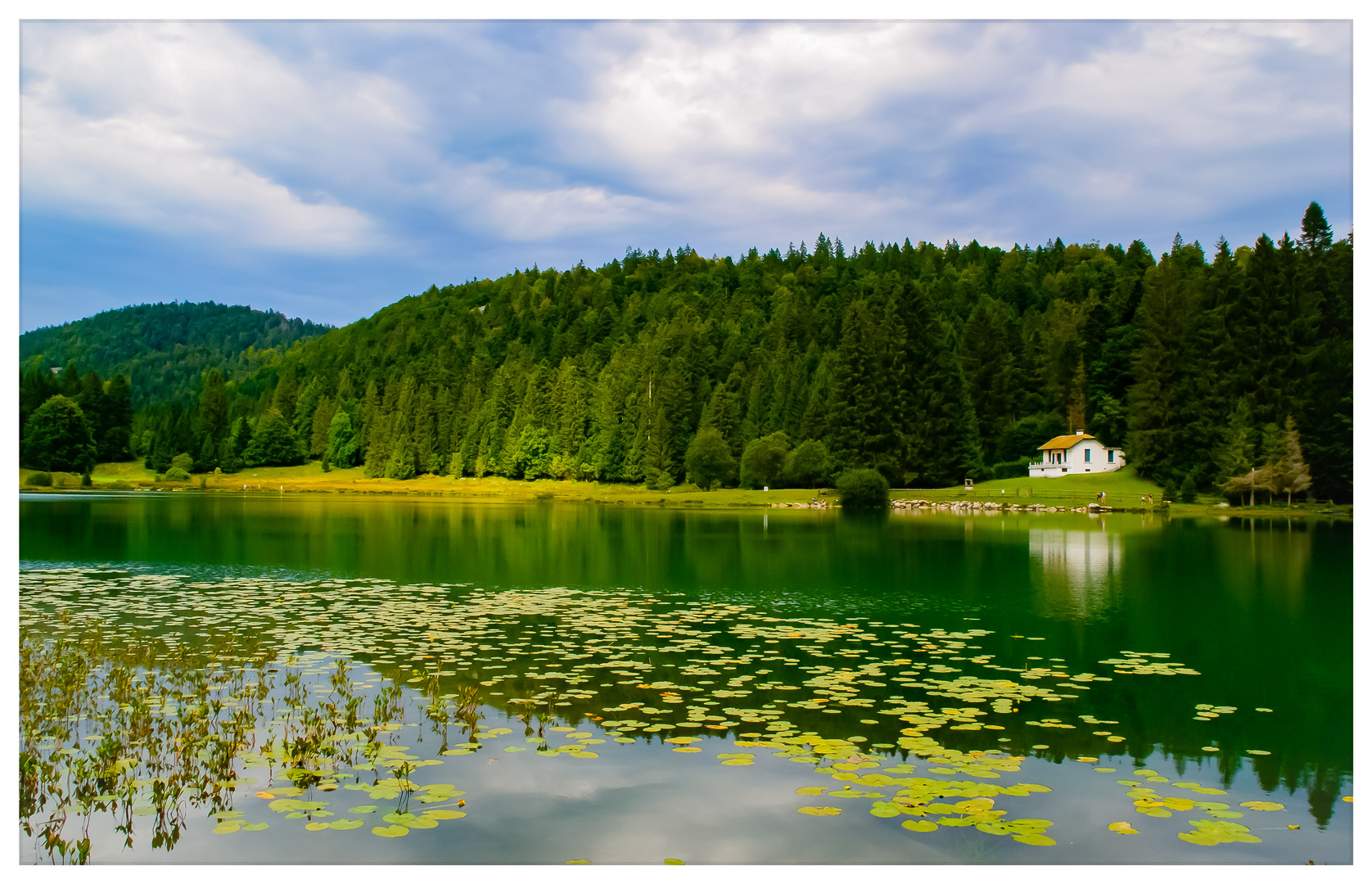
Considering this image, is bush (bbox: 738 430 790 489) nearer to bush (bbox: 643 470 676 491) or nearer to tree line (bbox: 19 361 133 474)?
bush (bbox: 643 470 676 491)

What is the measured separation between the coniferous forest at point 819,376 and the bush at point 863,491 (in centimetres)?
887

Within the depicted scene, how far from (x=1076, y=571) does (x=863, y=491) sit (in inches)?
1735

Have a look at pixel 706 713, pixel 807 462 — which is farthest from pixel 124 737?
pixel 807 462

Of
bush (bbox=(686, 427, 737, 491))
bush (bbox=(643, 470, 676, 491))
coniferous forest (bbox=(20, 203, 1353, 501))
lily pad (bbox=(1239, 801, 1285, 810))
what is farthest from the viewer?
bush (bbox=(643, 470, 676, 491))

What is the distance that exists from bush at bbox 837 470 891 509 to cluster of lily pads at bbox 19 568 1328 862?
53529 mm

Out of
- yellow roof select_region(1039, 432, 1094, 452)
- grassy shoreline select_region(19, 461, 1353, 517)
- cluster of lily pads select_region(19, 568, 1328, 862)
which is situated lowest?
cluster of lily pads select_region(19, 568, 1328, 862)

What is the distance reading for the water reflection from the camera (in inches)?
778

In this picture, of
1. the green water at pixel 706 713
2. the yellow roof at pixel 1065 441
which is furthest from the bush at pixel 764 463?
the green water at pixel 706 713

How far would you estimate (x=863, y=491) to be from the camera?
2788 inches

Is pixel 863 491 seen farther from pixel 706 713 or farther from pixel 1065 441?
pixel 706 713

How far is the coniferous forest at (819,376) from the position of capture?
6962 cm

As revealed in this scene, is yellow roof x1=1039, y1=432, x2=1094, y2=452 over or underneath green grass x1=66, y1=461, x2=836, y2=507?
over

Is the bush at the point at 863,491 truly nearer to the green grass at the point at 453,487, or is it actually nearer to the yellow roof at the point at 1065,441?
the green grass at the point at 453,487

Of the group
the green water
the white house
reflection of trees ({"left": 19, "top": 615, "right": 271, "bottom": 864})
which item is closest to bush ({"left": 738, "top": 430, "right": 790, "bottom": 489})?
the white house
